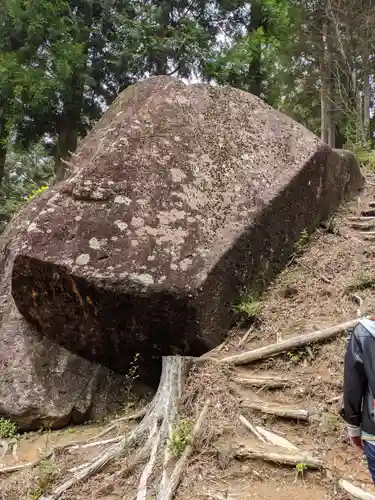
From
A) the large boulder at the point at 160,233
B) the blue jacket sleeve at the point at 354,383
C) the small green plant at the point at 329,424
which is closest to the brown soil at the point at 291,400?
the small green plant at the point at 329,424

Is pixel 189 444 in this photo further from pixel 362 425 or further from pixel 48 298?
pixel 48 298

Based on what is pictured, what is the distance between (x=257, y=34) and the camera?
12477 millimetres

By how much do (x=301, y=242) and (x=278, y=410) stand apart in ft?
9.78

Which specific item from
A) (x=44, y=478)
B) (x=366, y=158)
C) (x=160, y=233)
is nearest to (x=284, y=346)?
(x=160, y=233)

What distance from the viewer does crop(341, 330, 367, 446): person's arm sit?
2.31m

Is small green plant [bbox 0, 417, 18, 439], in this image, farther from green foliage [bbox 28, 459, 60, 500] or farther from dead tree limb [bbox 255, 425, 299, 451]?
dead tree limb [bbox 255, 425, 299, 451]

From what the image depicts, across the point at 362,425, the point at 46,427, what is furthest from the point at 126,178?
the point at 362,425

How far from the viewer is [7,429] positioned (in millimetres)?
4750

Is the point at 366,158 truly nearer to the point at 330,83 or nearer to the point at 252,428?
the point at 330,83

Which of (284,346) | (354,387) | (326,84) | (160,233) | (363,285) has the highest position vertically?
(326,84)

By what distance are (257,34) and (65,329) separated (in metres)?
10.9

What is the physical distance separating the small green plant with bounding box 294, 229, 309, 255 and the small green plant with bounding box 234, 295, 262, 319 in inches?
55.1

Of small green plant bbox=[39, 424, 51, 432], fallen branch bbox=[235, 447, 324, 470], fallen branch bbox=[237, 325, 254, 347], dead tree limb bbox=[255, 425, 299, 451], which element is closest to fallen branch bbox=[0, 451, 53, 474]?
small green plant bbox=[39, 424, 51, 432]

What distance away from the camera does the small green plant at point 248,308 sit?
16.3 ft
